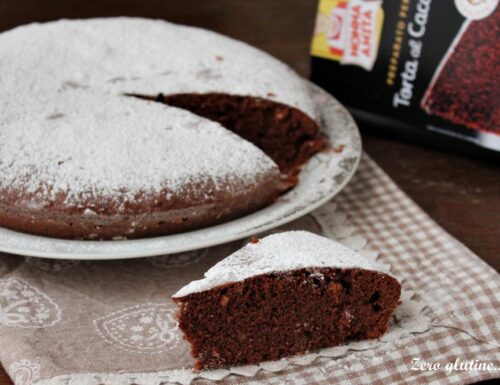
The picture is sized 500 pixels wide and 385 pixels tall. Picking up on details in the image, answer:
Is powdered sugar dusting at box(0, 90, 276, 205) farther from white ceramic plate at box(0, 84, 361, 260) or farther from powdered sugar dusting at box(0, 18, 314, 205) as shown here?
white ceramic plate at box(0, 84, 361, 260)

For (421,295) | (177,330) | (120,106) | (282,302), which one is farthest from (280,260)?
(120,106)

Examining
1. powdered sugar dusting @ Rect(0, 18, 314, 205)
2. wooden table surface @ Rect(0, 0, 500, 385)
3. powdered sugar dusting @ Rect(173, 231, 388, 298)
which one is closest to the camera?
powdered sugar dusting @ Rect(173, 231, 388, 298)

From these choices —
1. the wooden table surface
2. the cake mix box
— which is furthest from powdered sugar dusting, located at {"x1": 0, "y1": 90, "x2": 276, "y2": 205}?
the cake mix box

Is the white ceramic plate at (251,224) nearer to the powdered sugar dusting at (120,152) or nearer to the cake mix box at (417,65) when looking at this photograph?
the powdered sugar dusting at (120,152)

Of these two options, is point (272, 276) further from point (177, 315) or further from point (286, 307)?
point (177, 315)

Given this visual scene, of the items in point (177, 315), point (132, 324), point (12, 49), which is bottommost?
point (132, 324)

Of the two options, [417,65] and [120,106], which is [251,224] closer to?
[120,106]

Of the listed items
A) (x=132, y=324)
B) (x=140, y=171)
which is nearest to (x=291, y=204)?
(x=140, y=171)
